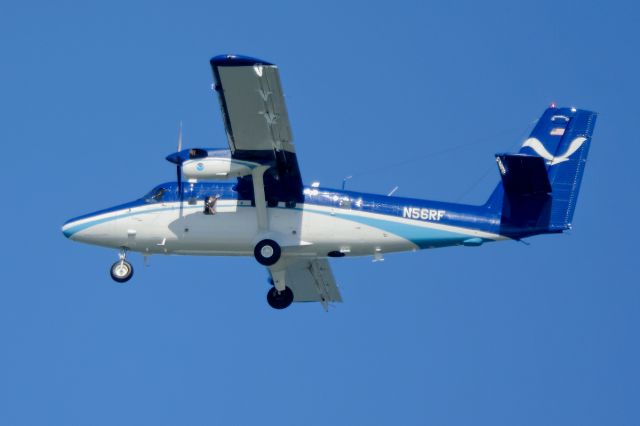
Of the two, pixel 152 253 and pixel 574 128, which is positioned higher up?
pixel 574 128

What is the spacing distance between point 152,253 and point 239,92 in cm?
642

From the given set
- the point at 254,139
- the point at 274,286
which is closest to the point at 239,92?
the point at 254,139

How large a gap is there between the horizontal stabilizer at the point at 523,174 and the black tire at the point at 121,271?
35.2 ft

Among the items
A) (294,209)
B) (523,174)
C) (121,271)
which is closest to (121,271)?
(121,271)

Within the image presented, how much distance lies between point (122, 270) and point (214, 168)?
4.61m

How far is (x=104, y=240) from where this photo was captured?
4184cm

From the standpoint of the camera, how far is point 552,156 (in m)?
40.5

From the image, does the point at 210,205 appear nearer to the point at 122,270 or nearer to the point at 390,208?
the point at 122,270

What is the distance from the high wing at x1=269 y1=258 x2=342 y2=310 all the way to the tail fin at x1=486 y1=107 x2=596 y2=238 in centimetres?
615

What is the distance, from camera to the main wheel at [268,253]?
132 feet

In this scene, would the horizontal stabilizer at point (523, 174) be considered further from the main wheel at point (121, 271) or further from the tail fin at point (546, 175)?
the main wheel at point (121, 271)

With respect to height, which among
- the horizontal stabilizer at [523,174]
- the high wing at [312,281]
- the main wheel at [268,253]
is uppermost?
the horizontal stabilizer at [523,174]

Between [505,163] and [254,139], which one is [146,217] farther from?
[505,163]

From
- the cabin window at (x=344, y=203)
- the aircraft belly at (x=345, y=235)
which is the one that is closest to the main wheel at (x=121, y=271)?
the aircraft belly at (x=345, y=235)
